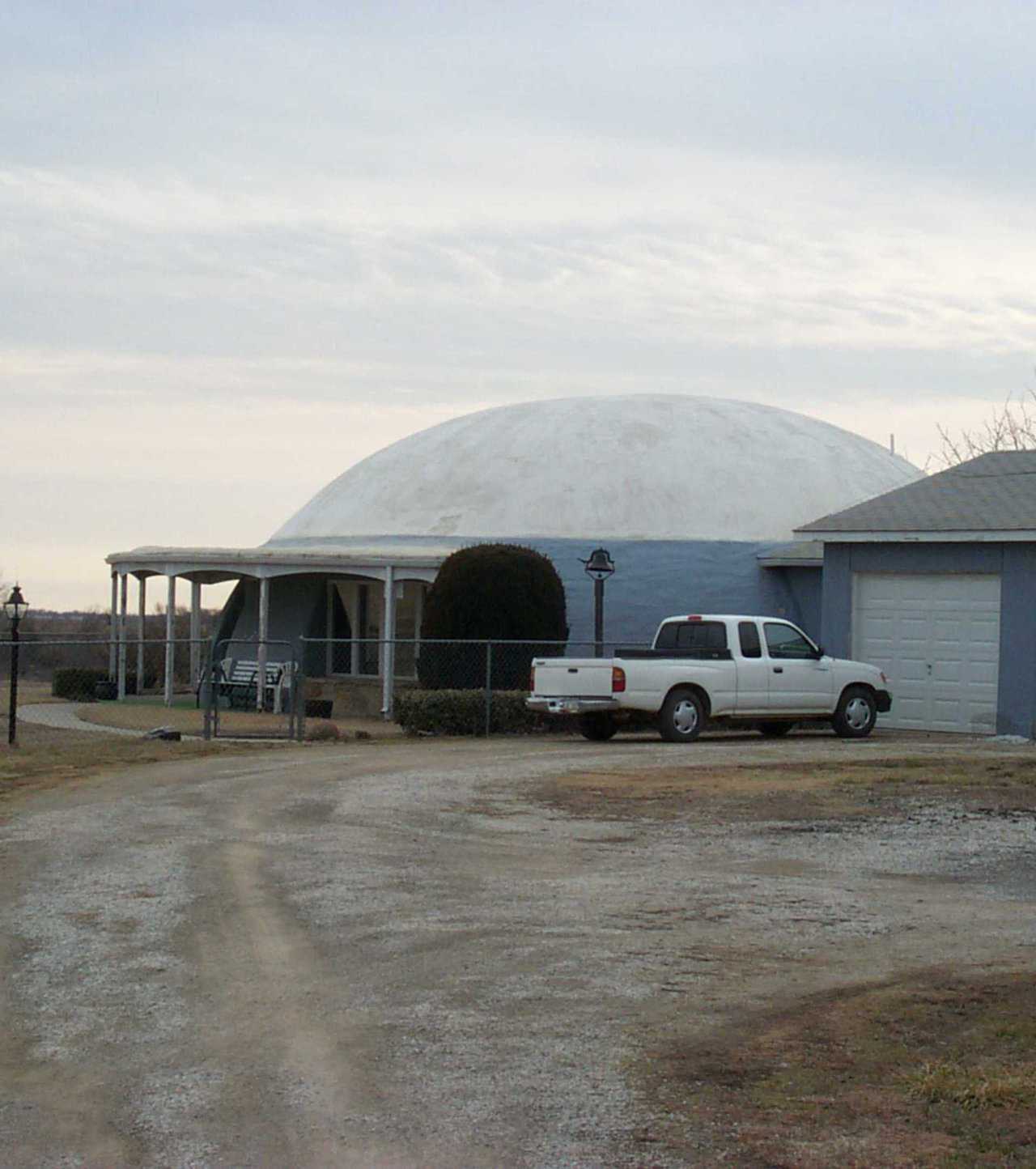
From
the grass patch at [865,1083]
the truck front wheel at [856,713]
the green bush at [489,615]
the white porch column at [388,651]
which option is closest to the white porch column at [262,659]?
the white porch column at [388,651]

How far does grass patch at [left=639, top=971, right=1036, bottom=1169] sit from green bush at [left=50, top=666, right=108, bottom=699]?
95.5 ft

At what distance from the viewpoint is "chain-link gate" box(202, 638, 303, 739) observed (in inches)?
1093

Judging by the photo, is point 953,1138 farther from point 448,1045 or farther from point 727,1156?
point 448,1045

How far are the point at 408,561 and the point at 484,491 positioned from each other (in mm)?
4136

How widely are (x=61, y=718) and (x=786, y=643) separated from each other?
43.1 feet

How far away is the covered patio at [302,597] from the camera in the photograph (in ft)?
105

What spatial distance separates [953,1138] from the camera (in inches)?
237

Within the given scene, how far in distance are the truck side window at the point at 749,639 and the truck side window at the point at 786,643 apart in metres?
0.15

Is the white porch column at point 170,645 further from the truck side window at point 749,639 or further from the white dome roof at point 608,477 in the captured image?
the truck side window at point 749,639

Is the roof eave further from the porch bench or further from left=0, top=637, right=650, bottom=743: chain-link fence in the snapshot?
the porch bench

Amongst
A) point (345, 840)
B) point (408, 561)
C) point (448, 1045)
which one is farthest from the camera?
point (408, 561)

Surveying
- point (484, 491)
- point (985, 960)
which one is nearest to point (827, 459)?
point (484, 491)

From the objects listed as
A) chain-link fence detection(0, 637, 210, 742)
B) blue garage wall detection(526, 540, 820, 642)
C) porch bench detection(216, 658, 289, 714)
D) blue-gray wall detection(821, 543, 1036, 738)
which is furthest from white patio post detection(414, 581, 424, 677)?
blue-gray wall detection(821, 543, 1036, 738)

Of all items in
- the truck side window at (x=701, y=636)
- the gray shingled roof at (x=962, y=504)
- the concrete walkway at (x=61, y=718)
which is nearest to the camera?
the truck side window at (x=701, y=636)
